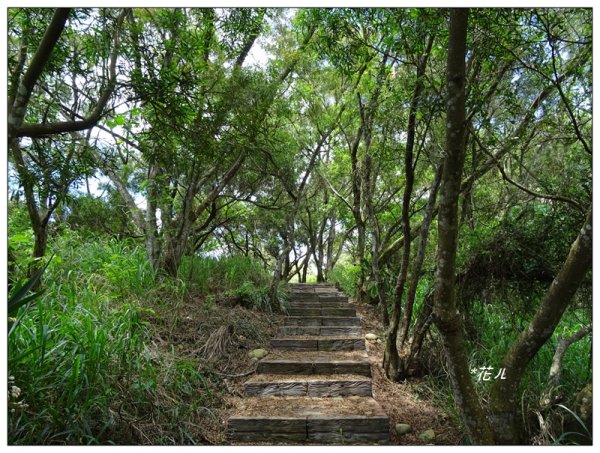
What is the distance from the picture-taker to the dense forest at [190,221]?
228 cm

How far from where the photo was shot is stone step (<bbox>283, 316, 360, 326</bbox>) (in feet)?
19.6

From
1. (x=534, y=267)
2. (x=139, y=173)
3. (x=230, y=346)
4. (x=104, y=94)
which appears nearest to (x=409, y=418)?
(x=534, y=267)

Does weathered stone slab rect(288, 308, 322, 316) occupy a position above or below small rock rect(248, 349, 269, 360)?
above

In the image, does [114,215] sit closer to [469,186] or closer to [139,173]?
[139,173]

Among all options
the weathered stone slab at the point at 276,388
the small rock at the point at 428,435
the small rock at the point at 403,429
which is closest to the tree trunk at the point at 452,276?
the small rock at the point at 428,435

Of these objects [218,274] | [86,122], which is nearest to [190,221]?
[218,274]

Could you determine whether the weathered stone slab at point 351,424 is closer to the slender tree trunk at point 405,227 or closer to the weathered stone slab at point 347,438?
the weathered stone slab at point 347,438

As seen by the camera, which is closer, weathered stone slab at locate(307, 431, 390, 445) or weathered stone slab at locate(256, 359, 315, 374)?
weathered stone slab at locate(307, 431, 390, 445)

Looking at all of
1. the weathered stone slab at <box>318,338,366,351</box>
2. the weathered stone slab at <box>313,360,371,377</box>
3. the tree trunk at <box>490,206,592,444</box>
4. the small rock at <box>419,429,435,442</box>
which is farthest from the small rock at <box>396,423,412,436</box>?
the weathered stone slab at <box>318,338,366,351</box>

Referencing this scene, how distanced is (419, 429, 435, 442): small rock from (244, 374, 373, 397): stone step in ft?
2.51

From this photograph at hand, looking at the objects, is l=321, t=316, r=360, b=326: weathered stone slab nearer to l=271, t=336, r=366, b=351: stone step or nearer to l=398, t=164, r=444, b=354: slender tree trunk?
l=271, t=336, r=366, b=351: stone step

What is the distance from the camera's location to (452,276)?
2.18 metres

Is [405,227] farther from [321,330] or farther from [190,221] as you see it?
[190,221]

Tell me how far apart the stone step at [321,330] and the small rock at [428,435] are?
2.49 meters
